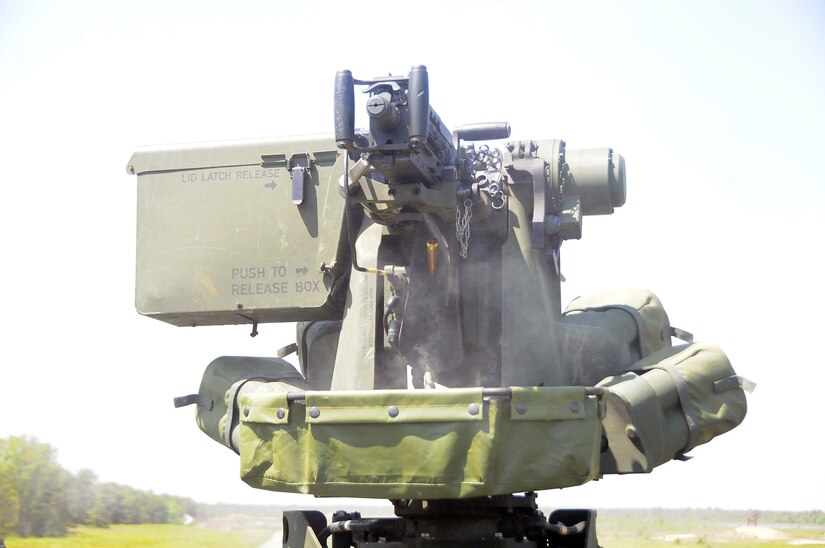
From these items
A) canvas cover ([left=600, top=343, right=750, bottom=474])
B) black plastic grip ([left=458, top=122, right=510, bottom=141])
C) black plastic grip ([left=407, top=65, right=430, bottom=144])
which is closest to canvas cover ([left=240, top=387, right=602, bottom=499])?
canvas cover ([left=600, top=343, right=750, bottom=474])

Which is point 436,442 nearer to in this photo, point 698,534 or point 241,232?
point 241,232

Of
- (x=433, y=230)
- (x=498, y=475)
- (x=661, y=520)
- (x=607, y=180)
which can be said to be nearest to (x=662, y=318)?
(x=607, y=180)

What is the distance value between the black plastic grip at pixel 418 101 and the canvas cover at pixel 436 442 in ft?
5.13

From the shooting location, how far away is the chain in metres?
8.25

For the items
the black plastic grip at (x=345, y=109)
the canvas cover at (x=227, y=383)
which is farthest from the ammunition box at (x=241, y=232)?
the black plastic grip at (x=345, y=109)

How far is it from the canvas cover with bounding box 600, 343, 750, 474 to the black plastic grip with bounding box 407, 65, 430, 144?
6.96 feet

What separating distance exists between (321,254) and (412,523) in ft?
6.96

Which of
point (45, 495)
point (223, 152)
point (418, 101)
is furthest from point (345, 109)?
point (45, 495)

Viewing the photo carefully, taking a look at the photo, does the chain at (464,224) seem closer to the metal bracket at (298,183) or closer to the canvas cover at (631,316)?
the canvas cover at (631,316)

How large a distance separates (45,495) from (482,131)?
25.0 ft

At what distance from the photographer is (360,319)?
8.40m

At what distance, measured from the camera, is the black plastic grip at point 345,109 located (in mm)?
7426

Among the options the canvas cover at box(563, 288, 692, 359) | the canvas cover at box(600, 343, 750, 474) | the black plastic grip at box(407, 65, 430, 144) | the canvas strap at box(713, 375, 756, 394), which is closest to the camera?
the black plastic grip at box(407, 65, 430, 144)

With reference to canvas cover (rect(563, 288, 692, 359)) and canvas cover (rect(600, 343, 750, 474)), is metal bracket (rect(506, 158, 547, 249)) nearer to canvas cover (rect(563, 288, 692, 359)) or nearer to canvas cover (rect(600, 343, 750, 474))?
canvas cover (rect(563, 288, 692, 359))
